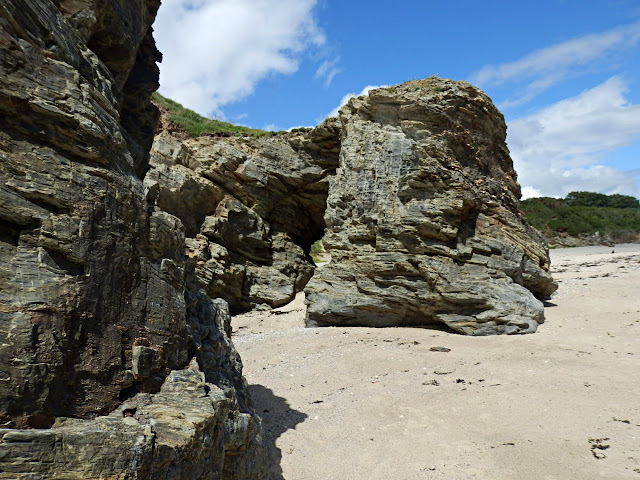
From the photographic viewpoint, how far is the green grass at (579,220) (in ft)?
133

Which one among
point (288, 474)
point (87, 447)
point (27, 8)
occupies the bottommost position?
point (288, 474)

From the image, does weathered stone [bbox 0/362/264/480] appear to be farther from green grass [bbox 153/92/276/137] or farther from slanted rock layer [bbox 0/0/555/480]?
green grass [bbox 153/92/276/137]

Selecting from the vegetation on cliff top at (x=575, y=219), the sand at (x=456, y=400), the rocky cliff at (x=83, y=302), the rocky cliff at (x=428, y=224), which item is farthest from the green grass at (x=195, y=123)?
the vegetation on cliff top at (x=575, y=219)

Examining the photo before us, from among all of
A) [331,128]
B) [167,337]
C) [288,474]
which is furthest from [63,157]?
[331,128]

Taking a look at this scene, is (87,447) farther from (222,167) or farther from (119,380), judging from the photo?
(222,167)

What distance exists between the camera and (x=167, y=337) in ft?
18.6

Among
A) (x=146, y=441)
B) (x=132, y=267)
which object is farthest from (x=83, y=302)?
(x=146, y=441)

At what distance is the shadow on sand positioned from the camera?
6.85 m

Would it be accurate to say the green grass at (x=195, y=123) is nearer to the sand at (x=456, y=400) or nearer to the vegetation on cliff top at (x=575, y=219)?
the sand at (x=456, y=400)

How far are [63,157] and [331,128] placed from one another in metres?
14.6

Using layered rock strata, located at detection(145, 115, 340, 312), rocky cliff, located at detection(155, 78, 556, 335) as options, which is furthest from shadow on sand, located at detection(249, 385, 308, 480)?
layered rock strata, located at detection(145, 115, 340, 312)

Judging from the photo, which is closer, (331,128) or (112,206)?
(112,206)

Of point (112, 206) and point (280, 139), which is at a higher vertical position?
point (280, 139)

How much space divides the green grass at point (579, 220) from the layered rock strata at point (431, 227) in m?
29.4
